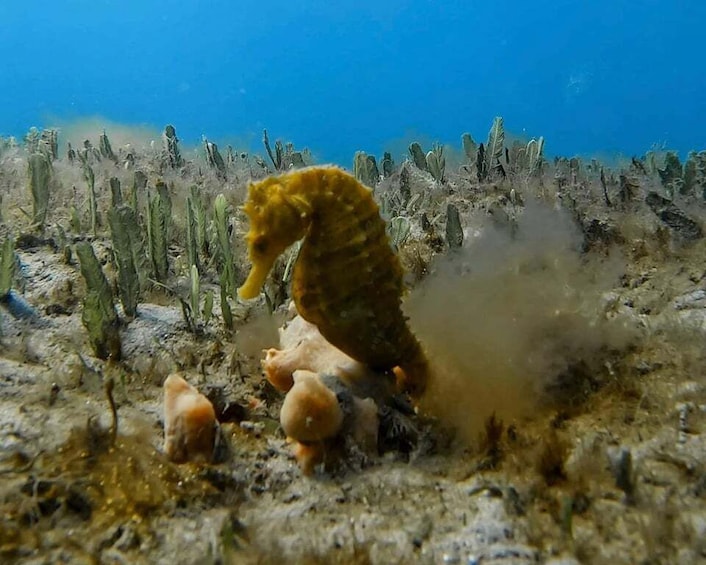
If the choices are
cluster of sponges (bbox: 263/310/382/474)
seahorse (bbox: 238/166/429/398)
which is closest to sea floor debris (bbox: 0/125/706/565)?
cluster of sponges (bbox: 263/310/382/474)

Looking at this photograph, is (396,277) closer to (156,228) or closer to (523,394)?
(523,394)

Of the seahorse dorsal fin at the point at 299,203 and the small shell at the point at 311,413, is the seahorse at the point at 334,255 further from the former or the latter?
the small shell at the point at 311,413

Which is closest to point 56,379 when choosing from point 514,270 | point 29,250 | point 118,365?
point 118,365

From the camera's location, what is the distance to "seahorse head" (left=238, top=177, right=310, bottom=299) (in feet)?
7.22

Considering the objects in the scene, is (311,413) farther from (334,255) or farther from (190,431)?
(334,255)

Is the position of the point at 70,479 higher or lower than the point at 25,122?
lower

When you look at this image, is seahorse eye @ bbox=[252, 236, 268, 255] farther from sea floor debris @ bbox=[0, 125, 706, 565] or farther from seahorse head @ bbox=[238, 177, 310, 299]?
sea floor debris @ bbox=[0, 125, 706, 565]

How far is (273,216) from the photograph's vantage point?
220 centimetres

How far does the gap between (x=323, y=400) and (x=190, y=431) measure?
1.76 ft

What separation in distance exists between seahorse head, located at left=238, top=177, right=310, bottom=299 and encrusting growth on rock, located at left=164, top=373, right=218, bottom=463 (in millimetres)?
662

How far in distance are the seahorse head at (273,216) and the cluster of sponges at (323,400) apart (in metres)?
0.55

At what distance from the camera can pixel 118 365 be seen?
2.77m

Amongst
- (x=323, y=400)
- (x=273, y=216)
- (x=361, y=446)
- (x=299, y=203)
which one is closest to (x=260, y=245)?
(x=273, y=216)

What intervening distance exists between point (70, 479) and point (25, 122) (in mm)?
58258
